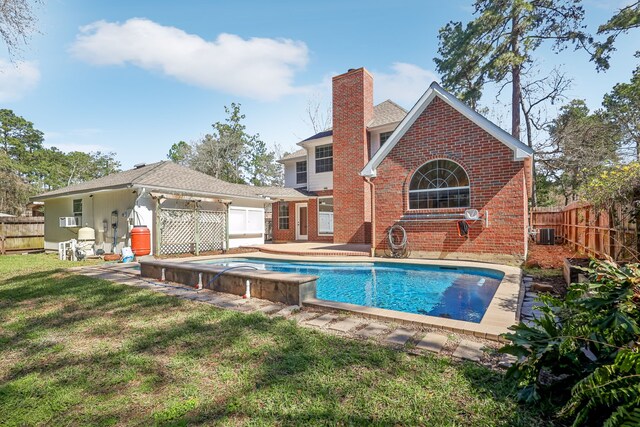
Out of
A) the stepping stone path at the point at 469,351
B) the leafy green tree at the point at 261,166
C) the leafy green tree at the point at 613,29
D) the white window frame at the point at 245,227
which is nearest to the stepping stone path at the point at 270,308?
the stepping stone path at the point at 469,351

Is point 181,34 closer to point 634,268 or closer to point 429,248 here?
point 429,248

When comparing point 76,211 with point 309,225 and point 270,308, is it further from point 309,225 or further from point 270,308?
point 270,308

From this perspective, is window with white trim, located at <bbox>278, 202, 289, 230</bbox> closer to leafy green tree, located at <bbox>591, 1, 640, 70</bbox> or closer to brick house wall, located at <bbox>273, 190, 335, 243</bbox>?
brick house wall, located at <bbox>273, 190, 335, 243</bbox>

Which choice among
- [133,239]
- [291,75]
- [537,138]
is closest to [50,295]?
[133,239]

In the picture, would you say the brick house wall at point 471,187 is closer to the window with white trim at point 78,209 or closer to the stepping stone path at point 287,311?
the stepping stone path at point 287,311

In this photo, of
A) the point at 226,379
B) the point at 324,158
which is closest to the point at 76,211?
the point at 324,158

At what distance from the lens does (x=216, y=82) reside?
67.6 feet

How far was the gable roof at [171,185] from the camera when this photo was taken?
12.9 m

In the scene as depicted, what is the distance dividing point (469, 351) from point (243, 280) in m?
3.93

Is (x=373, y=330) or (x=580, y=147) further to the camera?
(x=580, y=147)

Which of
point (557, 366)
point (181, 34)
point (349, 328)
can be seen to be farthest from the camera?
point (181, 34)

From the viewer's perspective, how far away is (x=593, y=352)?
2.32 m

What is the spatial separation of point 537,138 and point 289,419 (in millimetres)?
30044

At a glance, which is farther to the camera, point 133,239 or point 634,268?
point 133,239
